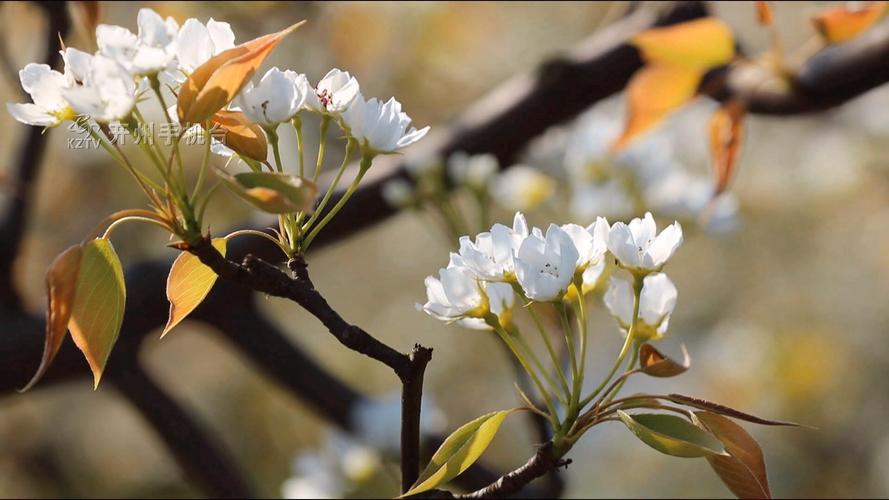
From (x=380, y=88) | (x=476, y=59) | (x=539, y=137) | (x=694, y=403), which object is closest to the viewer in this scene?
(x=694, y=403)

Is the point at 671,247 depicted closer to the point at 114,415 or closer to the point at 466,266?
the point at 466,266

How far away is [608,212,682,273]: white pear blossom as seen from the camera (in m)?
0.53

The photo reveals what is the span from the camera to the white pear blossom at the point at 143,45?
16.9 inches

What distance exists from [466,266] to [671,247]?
0.11 m

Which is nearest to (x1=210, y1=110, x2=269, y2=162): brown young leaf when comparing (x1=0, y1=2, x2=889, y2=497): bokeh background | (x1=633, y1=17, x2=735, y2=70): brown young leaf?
(x1=633, y1=17, x2=735, y2=70): brown young leaf

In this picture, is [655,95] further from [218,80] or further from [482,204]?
[218,80]

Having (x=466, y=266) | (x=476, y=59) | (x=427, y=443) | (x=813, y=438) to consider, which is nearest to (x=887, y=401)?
(x=813, y=438)

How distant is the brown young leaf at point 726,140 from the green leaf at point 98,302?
2.00 feet

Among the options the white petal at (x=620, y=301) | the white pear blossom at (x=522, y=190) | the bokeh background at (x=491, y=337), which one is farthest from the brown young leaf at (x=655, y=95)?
the bokeh background at (x=491, y=337)

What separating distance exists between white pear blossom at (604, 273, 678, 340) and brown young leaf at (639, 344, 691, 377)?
19mm

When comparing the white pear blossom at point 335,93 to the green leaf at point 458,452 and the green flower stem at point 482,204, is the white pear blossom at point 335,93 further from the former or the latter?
the green flower stem at point 482,204

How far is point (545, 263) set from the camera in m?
0.50

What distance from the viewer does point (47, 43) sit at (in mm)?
1076

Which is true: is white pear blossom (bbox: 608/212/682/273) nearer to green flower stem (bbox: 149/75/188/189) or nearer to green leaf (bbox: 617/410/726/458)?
green leaf (bbox: 617/410/726/458)
